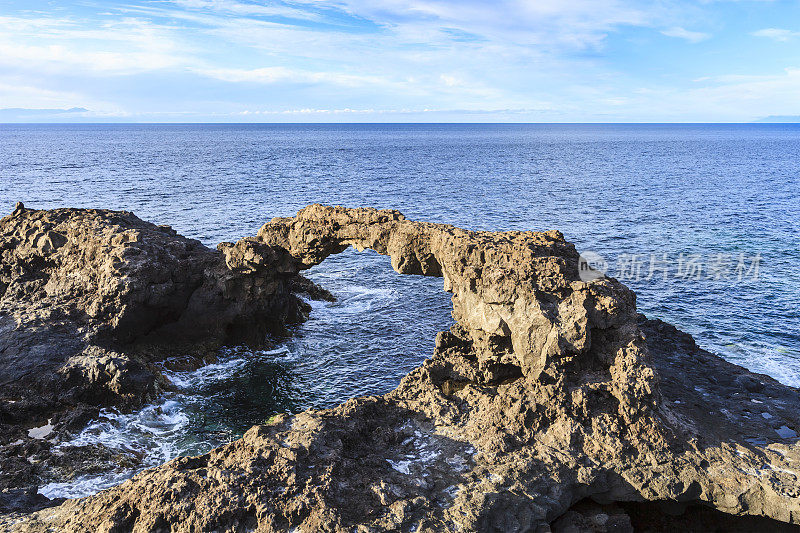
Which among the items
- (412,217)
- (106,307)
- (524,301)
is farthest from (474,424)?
(412,217)

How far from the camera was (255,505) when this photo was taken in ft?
47.6

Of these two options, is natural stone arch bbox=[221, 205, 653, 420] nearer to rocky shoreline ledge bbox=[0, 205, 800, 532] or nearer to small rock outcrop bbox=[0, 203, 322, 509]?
rocky shoreline ledge bbox=[0, 205, 800, 532]

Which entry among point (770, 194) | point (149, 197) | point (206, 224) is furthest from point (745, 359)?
point (149, 197)

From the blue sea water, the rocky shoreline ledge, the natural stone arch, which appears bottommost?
the blue sea water

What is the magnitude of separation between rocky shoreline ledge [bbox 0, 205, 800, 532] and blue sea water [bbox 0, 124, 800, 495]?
4.33 meters

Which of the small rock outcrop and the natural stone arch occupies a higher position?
the natural stone arch

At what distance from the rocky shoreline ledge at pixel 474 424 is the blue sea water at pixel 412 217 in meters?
4.33

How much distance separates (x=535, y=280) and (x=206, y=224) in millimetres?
49186

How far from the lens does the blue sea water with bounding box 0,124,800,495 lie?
28.2 meters

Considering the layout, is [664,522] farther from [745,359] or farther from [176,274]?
[176,274]

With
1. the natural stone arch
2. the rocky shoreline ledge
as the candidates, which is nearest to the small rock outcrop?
the rocky shoreline ledge

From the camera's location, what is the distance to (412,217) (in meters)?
65.7

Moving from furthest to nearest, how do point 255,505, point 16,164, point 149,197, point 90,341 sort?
1. point 16,164
2. point 149,197
3. point 90,341
4. point 255,505

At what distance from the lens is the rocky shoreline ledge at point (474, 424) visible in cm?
1503
